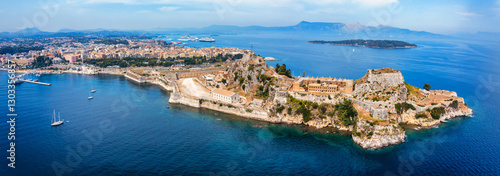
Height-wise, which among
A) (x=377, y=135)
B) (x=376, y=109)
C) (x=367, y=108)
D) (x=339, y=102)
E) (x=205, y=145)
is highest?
(x=339, y=102)

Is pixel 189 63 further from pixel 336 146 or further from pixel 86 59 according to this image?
pixel 336 146

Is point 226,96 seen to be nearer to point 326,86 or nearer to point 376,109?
point 326,86

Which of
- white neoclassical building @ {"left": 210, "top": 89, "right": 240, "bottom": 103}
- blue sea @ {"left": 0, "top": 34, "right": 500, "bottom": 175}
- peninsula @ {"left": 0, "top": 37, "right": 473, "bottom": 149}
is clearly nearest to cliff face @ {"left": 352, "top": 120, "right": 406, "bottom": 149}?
peninsula @ {"left": 0, "top": 37, "right": 473, "bottom": 149}

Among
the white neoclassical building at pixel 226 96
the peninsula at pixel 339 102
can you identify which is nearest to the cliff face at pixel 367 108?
the peninsula at pixel 339 102

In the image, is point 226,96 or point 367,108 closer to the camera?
point 367,108

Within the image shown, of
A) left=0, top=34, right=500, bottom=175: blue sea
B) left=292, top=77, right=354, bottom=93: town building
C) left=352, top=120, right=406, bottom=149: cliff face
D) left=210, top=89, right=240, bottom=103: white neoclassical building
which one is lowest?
left=0, top=34, right=500, bottom=175: blue sea

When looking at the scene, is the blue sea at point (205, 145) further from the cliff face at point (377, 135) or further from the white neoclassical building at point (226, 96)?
the white neoclassical building at point (226, 96)

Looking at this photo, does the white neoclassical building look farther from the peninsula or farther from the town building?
the town building

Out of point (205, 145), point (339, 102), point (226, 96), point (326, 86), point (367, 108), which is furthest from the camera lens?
point (226, 96)

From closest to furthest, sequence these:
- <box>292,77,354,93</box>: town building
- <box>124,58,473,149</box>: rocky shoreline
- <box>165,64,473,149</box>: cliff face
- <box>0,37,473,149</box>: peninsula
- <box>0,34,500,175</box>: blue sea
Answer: <box>0,34,500,175</box>: blue sea → <box>124,58,473,149</box>: rocky shoreline → <box>165,64,473,149</box>: cliff face → <box>0,37,473,149</box>: peninsula → <box>292,77,354,93</box>: town building

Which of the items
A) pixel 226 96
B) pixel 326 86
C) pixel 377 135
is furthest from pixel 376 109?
pixel 226 96

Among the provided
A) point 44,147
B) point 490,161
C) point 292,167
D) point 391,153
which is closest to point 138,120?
point 44,147

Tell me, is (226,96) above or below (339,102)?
below
